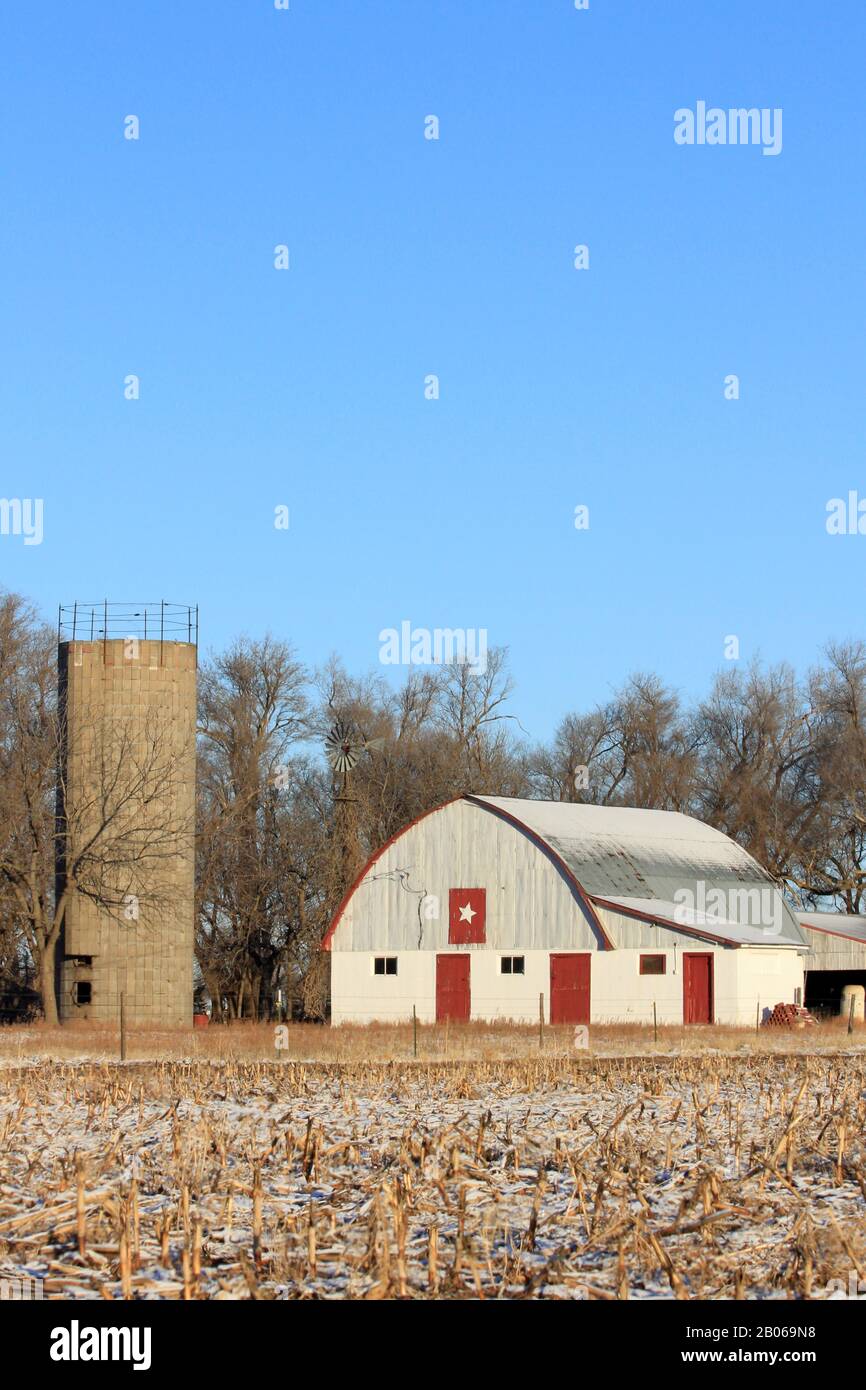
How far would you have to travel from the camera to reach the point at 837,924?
61.0 metres

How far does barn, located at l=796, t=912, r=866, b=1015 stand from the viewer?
55.7 m

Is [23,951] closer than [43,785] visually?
No

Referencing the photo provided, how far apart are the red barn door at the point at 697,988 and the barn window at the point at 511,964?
5.00 meters

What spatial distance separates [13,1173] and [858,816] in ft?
215

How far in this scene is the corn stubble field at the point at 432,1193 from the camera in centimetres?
1166

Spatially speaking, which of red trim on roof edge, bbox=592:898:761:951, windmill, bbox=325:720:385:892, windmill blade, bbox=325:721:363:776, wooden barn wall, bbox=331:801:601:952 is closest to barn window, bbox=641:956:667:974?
red trim on roof edge, bbox=592:898:761:951

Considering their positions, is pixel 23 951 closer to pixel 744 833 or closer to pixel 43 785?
pixel 43 785

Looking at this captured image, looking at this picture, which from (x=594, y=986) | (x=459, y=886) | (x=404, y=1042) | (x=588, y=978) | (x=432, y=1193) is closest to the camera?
(x=432, y=1193)

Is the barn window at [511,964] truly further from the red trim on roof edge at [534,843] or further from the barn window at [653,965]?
the barn window at [653,965]

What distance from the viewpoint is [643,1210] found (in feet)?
43.5

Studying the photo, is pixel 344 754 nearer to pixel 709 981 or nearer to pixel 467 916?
pixel 467 916

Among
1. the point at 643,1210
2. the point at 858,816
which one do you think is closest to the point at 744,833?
the point at 858,816

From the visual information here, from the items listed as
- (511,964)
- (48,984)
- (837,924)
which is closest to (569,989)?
(511,964)

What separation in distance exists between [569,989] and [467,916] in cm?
423
